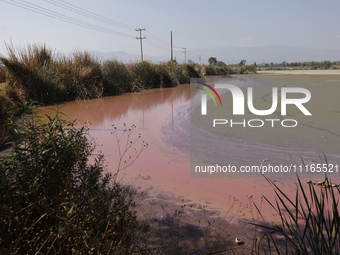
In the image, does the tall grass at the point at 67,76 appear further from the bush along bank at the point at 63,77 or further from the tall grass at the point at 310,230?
the tall grass at the point at 310,230

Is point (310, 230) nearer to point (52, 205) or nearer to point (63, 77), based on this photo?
point (52, 205)

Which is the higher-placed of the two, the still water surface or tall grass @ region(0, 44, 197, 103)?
tall grass @ region(0, 44, 197, 103)

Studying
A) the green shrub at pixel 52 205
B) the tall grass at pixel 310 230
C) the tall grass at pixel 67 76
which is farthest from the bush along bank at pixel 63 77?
the tall grass at pixel 310 230

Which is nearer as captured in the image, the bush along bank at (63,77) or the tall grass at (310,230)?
the tall grass at (310,230)

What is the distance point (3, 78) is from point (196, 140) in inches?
357

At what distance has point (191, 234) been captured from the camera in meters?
2.53

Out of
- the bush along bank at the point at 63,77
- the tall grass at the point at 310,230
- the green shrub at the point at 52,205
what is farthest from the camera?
the bush along bank at the point at 63,77

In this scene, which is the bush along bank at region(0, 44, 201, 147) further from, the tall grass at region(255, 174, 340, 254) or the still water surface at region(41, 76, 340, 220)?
the tall grass at region(255, 174, 340, 254)

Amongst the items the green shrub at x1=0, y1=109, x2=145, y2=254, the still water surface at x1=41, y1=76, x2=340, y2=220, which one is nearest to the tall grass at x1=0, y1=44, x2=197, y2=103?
the still water surface at x1=41, y1=76, x2=340, y2=220


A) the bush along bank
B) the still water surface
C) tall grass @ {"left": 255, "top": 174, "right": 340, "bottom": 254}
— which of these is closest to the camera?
tall grass @ {"left": 255, "top": 174, "right": 340, "bottom": 254}

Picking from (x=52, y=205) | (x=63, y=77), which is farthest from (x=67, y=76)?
(x=52, y=205)

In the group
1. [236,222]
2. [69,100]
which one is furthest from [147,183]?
[69,100]

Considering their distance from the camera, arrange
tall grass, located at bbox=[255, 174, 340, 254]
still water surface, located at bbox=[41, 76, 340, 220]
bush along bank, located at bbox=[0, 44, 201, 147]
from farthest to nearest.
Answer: bush along bank, located at bbox=[0, 44, 201, 147] < still water surface, located at bbox=[41, 76, 340, 220] < tall grass, located at bbox=[255, 174, 340, 254]

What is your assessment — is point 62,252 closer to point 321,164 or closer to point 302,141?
point 321,164
